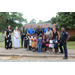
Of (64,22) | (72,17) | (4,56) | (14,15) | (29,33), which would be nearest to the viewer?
(4,56)

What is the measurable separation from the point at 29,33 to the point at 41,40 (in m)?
1.29

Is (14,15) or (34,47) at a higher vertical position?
(14,15)

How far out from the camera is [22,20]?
26.7 m

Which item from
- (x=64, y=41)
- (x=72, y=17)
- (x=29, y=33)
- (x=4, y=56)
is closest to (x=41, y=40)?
(x=29, y=33)

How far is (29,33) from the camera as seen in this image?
6.81m

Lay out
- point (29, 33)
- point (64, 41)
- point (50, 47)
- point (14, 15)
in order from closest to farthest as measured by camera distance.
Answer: point (64, 41) → point (50, 47) → point (29, 33) → point (14, 15)

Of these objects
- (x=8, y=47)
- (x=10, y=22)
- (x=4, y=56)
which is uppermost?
(x=10, y=22)

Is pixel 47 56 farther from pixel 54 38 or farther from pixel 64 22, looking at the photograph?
pixel 64 22

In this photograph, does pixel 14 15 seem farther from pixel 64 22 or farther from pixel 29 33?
pixel 29 33

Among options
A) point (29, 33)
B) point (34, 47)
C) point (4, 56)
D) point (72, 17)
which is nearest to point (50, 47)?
point (34, 47)

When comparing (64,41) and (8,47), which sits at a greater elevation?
(64,41)

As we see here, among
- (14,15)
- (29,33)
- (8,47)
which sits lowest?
(8,47)

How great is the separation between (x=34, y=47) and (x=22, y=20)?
21.7 meters

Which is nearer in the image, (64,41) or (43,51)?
(64,41)
